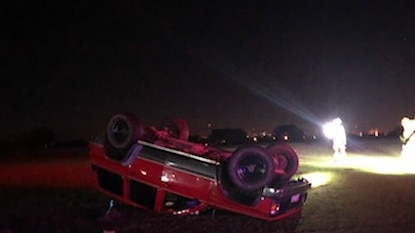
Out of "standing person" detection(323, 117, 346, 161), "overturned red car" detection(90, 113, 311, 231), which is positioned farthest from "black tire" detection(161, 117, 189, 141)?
"standing person" detection(323, 117, 346, 161)

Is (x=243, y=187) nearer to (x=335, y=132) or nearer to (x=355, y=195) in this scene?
(x=355, y=195)

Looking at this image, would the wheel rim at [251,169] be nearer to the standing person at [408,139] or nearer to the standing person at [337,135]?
the standing person at [337,135]

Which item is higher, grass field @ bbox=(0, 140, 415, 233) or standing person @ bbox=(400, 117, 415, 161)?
standing person @ bbox=(400, 117, 415, 161)

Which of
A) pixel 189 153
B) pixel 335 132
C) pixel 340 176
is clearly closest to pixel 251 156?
pixel 189 153

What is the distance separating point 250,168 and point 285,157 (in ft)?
5.82

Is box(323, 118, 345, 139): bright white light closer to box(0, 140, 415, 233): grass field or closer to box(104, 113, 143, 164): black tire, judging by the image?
box(0, 140, 415, 233): grass field

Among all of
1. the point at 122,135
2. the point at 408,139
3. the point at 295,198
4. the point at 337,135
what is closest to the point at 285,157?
the point at 295,198

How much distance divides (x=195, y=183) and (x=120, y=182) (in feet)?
4.86

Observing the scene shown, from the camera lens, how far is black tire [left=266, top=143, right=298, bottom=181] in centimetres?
1060

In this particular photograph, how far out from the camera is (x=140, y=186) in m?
9.88

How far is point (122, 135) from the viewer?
9922 millimetres

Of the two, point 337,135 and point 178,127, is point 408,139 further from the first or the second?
point 178,127

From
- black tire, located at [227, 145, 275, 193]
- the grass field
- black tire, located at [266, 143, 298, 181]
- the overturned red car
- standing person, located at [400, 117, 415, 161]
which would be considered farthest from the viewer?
standing person, located at [400, 117, 415, 161]

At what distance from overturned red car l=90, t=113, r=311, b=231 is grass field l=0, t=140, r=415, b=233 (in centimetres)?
34
